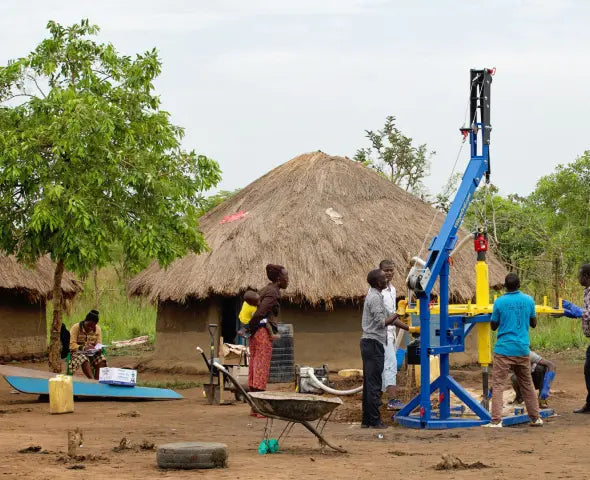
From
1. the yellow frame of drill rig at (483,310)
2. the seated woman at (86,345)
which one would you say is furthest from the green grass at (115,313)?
the yellow frame of drill rig at (483,310)

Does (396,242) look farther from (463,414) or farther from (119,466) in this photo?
(119,466)

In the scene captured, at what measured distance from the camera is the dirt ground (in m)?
7.45

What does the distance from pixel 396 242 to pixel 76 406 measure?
770cm

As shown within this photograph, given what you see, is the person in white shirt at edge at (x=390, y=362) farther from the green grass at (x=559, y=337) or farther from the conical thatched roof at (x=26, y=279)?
the conical thatched roof at (x=26, y=279)

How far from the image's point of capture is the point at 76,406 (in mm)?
13016

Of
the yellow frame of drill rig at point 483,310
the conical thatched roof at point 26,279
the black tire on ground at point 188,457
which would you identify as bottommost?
the black tire on ground at point 188,457

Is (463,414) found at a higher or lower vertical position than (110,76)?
lower

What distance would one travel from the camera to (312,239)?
18.5 metres

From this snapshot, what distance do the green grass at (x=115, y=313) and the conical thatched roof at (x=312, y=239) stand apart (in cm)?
501

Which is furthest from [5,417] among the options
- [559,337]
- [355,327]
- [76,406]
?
[559,337]

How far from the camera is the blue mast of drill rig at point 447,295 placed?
32.3 ft

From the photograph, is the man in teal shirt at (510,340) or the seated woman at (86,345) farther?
the seated woman at (86,345)

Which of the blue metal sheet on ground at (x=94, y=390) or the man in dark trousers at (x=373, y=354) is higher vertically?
the man in dark trousers at (x=373, y=354)

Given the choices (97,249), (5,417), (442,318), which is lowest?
(5,417)
